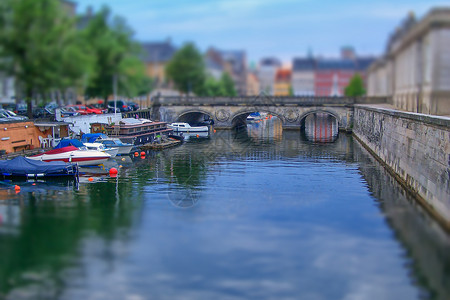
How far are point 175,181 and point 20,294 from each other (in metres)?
21.3

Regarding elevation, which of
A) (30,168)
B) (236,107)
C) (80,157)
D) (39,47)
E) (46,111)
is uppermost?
(39,47)

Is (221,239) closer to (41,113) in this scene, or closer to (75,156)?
(75,156)

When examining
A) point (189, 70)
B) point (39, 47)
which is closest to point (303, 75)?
point (189, 70)

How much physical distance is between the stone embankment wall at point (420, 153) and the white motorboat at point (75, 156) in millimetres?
24096

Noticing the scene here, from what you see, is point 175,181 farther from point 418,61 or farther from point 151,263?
point 418,61

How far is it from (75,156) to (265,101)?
4934cm

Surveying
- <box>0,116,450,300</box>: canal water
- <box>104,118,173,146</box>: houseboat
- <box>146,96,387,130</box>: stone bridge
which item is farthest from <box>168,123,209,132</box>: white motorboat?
<box>0,116,450,300</box>: canal water

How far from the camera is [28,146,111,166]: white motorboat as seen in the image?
135 ft

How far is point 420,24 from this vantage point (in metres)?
63.3

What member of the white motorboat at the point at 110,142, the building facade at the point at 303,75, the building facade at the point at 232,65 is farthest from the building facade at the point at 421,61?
the building facade at the point at 303,75

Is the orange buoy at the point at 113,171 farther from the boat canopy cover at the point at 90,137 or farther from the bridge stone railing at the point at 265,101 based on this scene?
the bridge stone railing at the point at 265,101

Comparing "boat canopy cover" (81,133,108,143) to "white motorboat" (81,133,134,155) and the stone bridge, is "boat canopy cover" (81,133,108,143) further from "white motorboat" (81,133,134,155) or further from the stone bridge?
the stone bridge

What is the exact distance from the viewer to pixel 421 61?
66375mm

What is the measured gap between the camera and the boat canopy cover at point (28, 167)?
3669cm
